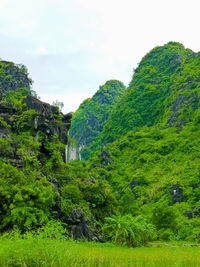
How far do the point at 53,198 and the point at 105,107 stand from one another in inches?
4761

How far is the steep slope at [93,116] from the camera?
13112 centimetres

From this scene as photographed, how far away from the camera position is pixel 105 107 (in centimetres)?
14225

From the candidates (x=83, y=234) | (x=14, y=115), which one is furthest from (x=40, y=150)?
(x=83, y=234)

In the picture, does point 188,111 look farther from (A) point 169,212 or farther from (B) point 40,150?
(B) point 40,150

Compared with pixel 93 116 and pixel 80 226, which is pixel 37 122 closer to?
pixel 80 226

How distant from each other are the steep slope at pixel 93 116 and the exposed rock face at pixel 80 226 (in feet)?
305

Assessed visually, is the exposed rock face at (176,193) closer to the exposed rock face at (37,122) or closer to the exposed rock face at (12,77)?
the exposed rock face at (37,122)

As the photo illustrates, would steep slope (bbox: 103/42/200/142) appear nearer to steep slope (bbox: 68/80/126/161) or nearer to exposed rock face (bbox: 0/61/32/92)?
steep slope (bbox: 68/80/126/161)

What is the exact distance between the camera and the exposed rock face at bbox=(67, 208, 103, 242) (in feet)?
75.4

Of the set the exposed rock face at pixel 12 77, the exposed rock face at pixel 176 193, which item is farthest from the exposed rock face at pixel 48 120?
the exposed rock face at pixel 12 77

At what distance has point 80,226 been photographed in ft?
76.9

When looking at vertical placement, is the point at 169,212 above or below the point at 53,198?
below

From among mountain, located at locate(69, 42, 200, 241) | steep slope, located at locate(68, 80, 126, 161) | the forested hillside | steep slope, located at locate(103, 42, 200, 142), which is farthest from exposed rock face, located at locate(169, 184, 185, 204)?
steep slope, located at locate(68, 80, 126, 161)

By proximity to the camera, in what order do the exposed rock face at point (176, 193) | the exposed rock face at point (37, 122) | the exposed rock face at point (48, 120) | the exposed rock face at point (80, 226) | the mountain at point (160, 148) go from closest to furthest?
the exposed rock face at point (80, 226)
the exposed rock face at point (37, 122)
the exposed rock face at point (48, 120)
the mountain at point (160, 148)
the exposed rock face at point (176, 193)
